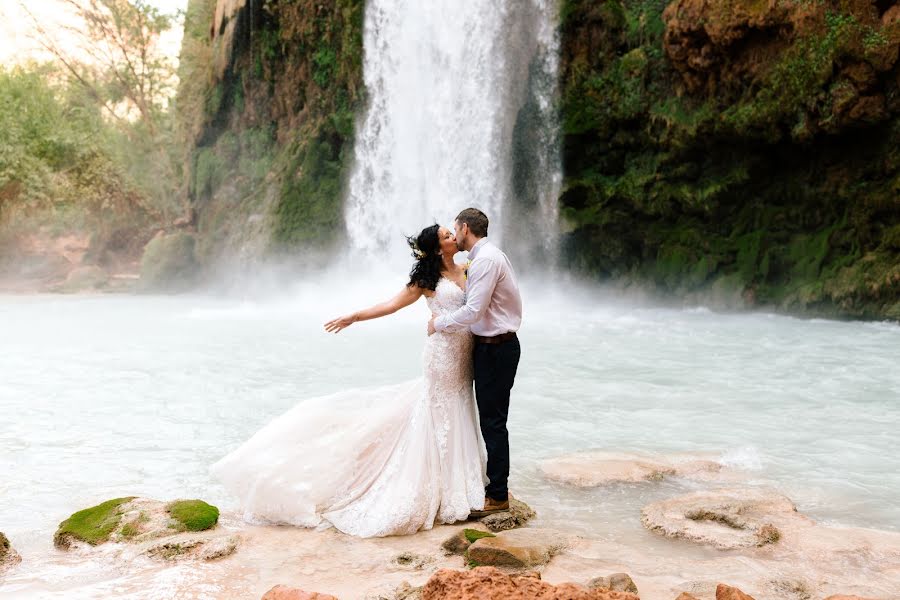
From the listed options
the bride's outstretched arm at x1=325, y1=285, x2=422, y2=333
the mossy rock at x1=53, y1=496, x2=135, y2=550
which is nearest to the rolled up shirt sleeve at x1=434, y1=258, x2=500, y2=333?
the bride's outstretched arm at x1=325, y1=285, x2=422, y2=333

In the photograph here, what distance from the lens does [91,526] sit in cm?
463

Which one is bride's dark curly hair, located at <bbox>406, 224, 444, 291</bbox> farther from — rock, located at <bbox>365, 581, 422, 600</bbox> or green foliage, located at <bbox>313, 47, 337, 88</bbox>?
green foliage, located at <bbox>313, 47, 337, 88</bbox>

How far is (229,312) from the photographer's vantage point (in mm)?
19750

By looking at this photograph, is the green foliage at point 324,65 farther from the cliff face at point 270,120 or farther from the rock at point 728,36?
the rock at point 728,36

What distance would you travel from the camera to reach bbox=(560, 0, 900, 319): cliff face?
14.8 m

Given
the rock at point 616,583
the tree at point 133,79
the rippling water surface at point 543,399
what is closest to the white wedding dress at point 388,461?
the rippling water surface at point 543,399

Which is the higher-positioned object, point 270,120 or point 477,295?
point 270,120

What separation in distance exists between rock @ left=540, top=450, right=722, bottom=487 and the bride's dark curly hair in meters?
1.91

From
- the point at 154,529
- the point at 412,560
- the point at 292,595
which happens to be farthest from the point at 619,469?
the point at 292,595

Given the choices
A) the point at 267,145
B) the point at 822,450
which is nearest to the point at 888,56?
the point at 822,450

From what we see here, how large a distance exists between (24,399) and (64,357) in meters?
3.36

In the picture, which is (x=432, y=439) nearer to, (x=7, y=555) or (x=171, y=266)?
(x=7, y=555)

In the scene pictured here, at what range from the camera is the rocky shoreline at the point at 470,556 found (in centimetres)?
366

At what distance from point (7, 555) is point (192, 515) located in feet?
3.15
